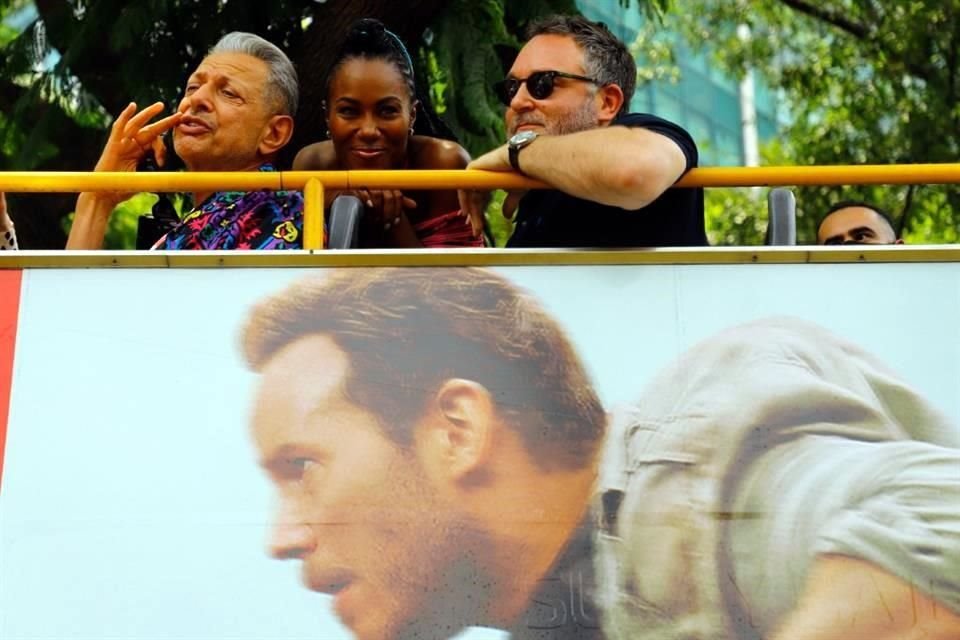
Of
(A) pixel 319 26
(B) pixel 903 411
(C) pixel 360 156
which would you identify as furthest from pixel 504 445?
(A) pixel 319 26

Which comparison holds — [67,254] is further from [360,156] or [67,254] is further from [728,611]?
[728,611]

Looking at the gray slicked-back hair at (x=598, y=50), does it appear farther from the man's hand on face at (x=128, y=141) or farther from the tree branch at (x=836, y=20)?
the tree branch at (x=836, y=20)

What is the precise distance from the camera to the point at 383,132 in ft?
14.8

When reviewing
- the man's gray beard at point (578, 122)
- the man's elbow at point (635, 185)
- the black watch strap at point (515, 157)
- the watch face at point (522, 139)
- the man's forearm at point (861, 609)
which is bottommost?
the man's forearm at point (861, 609)

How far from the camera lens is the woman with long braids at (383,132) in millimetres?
4383

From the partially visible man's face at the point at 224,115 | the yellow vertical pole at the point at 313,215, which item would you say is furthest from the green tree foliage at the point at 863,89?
the yellow vertical pole at the point at 313,215

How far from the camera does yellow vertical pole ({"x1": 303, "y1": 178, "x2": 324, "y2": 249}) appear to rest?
359cm

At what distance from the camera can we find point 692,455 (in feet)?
11.0

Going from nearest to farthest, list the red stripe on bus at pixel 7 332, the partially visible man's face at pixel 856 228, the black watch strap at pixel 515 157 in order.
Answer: the red stripe on bus at pixel 7 332
the black watch strap at pixel 515 157
the partially visible man's face at pixel 856 228

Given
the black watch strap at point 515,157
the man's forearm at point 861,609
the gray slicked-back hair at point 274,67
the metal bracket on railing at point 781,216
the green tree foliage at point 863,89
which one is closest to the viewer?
the man's forearm at point 861,609

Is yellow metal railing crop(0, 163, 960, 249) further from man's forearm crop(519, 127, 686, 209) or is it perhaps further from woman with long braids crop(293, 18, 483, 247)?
woman with long braids crop(293, 18, 483, 247)

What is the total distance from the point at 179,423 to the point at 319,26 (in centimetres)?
308

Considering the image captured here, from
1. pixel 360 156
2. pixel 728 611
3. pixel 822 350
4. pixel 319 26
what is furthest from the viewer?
pixel 319 26

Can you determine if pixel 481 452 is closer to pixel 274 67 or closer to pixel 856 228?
pixel 274 67
